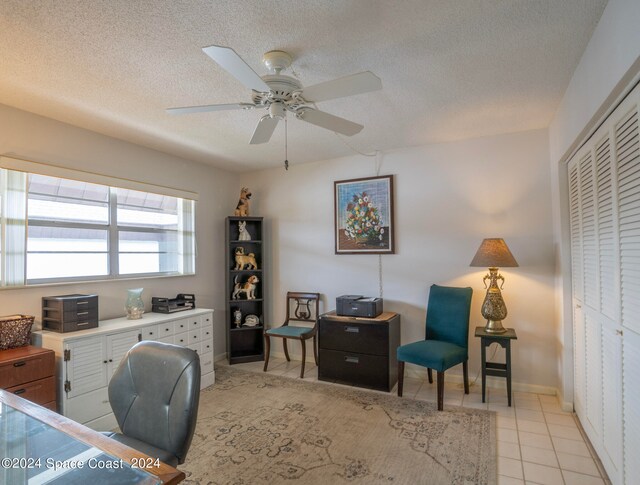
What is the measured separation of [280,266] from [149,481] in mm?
3602

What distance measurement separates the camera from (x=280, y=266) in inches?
178

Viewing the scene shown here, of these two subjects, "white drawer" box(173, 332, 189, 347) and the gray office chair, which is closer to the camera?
the gray office chair

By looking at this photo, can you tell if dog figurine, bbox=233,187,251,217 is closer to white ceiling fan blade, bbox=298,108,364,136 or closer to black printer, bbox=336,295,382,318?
black printer, bbox=336,295,382,318

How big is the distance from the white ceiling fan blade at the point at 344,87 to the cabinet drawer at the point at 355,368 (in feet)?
8.16

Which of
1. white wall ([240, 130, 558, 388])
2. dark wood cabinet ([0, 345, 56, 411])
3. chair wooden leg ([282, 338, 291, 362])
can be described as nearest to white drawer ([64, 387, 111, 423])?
dark wood cabinet ([0, 345, 56, 411])

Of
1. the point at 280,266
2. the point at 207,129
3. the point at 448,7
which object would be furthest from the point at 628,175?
the point at 280,266

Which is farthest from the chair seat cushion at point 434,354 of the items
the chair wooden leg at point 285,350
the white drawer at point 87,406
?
the white drawer at point 87,406

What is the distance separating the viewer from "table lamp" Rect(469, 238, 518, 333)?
116 inches

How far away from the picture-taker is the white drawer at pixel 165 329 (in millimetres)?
3168

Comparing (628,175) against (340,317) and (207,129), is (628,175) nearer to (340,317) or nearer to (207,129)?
(340,317)

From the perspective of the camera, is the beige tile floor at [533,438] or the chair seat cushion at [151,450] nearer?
the chair seat cushion at [151,450]

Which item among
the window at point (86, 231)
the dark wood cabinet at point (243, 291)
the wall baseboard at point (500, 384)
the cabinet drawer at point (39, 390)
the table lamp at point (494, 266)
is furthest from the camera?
the dark wood cabinet at point (243, 291)

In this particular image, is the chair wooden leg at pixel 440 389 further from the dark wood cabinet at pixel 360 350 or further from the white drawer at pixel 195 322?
the white drawer at pixel 195 322

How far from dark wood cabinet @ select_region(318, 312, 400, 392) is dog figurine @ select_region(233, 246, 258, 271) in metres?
1.29
